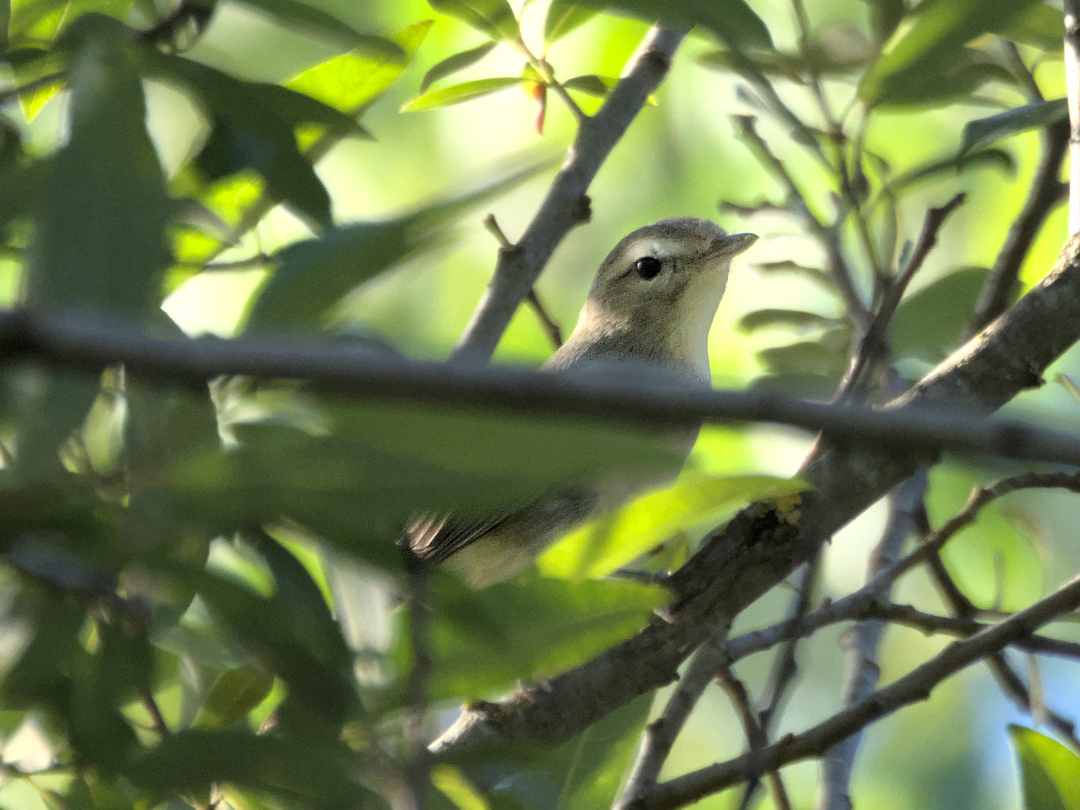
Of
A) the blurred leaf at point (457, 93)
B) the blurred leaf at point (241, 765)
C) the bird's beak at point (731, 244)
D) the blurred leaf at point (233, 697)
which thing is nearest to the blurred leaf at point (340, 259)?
the blurred leaf at point (241, 765)

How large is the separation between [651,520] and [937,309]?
4.43ft

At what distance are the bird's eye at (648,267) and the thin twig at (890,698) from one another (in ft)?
5.93

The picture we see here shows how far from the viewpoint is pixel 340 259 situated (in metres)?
0.86

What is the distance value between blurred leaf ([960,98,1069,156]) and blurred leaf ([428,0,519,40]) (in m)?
0.88

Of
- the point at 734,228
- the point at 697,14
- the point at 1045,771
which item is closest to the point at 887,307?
the point at 1045,771

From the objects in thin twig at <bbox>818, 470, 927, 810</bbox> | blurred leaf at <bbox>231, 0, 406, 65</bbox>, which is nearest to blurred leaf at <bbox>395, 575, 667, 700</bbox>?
blurred leaf at <bbox>231, 0, 406, 65</bbox>

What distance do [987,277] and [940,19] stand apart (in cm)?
114

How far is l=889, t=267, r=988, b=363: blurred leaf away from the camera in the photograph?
92.4 inches

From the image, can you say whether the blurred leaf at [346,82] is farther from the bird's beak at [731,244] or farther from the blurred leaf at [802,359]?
the bird's beak at [731,244]

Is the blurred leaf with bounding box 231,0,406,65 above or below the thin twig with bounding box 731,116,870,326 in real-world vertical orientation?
below

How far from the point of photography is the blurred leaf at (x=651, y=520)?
47.5 inches

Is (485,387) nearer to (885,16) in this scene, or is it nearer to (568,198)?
(885,16)

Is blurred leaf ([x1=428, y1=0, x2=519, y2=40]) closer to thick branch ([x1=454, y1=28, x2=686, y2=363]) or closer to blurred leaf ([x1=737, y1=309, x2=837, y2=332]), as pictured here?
thick branch ([x1=454, y1=28, x2=686, y2=363])

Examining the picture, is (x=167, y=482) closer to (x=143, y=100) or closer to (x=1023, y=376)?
(x=143, y=100)
